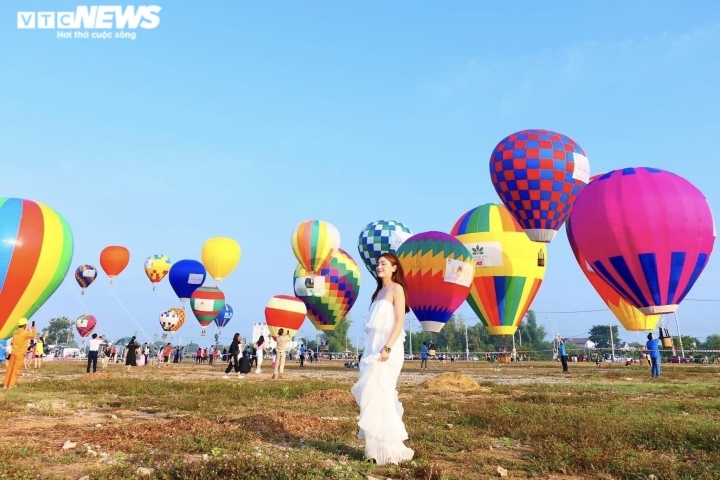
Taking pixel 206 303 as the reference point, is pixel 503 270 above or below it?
above

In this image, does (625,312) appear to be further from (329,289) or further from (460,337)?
(460,337)

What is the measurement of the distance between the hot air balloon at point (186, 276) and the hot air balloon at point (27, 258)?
91.9 ft

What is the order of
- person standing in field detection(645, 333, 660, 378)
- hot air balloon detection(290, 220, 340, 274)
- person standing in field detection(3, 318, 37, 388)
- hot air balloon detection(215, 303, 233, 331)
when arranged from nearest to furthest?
person standing in field detection(3, 318, 37, 388)
person standing in field detection(645, 333, 660, 378)
hot air balloon detection(290, 220, 340, 274)
hot air balloon detection(215, 303, 233, 331)

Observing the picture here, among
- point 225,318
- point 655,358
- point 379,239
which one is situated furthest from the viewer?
point 225,318

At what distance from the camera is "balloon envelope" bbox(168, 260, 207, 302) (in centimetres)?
5278

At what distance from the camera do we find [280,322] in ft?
133

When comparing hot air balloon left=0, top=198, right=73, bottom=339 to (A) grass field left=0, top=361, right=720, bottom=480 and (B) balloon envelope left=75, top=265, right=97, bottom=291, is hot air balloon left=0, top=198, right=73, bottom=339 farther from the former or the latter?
(B) balloon envelope left=75, top=265, right=97, bottom=291

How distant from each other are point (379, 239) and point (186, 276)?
69.6 feet

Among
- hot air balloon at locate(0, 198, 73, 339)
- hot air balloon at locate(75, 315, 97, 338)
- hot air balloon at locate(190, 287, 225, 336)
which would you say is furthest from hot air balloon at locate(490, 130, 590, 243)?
hot air balloon at locate(75, 315, 97, 338)

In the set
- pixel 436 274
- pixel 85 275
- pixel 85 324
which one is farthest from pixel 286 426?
pixel 85 324

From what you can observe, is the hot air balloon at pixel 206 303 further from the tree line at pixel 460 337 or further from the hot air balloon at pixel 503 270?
the tree line at pixel 460 337

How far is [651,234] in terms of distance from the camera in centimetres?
2464

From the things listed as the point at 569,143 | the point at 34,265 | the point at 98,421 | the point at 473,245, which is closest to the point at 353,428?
the point at 98,421

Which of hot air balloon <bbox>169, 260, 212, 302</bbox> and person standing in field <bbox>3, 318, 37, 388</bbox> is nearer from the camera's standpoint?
person standing in field <bbox>3, 318, 37, 388</bbox>
